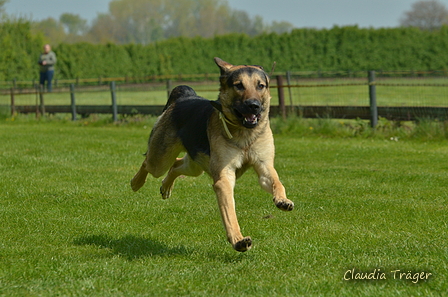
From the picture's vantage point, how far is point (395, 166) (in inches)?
371

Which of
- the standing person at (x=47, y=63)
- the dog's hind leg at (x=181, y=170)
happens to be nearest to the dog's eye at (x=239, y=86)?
the dog's hind leg at (x=181, y=170)

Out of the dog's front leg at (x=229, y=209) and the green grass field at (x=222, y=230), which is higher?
the dog's front leg at (x=229, y=209)

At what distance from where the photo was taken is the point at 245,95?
5.07 m

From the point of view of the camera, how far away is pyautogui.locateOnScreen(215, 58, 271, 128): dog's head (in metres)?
5.00

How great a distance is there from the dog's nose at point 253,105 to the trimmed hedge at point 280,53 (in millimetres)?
38032

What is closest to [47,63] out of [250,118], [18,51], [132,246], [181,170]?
[18,51]

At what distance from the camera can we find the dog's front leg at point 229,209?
4.46 metres

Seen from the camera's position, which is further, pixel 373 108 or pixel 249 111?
pixel 373 108

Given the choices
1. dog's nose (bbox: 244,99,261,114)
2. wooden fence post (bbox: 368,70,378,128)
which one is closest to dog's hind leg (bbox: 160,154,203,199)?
dog's nose (bbox: 244,99,261,114)

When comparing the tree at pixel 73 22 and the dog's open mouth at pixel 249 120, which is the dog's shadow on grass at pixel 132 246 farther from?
the tree at pixel 73 22

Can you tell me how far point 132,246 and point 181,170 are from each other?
4.22 feet

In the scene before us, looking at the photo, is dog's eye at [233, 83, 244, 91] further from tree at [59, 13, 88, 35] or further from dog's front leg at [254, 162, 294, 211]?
tree at [59, 13, 88, 35]

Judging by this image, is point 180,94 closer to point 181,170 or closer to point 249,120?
point 181,170

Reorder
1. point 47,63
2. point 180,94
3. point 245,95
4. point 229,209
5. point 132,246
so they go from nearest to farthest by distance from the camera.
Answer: point 229,209 < point 245,95 < point 132,246 < point 180,94 < point 47,63
